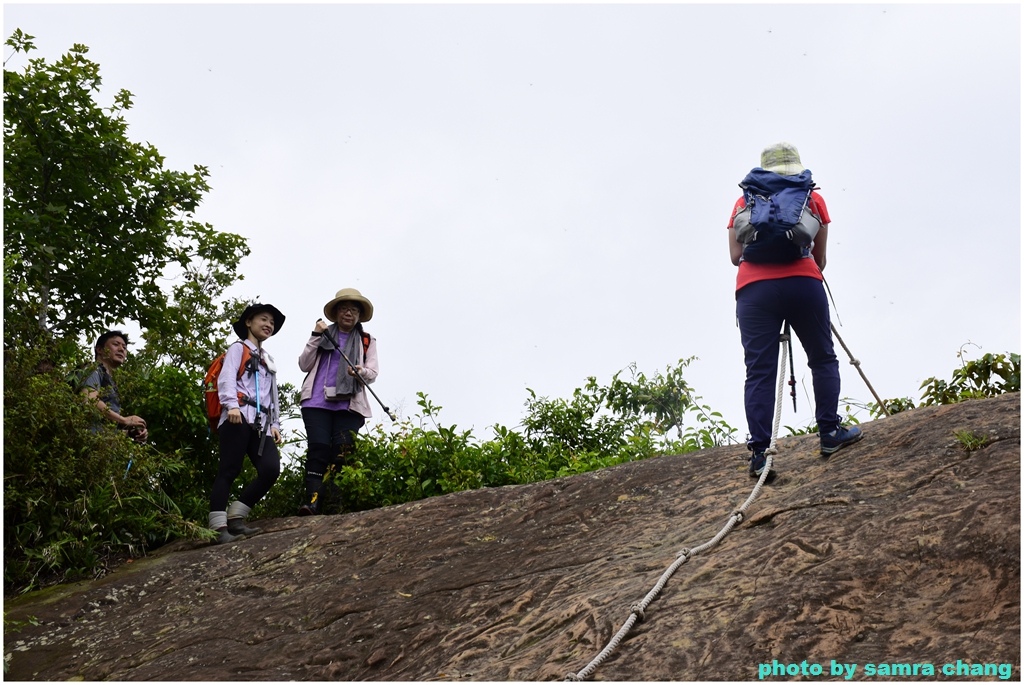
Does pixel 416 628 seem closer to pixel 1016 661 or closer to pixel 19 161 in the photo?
pixel 1016 661

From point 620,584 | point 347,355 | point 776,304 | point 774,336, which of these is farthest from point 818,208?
point 347,355

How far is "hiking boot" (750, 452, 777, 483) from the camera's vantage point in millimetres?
6074

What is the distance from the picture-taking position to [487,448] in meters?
8.91

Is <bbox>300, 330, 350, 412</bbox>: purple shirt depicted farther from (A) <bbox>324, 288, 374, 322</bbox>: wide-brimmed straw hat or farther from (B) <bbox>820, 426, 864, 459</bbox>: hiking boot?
(B) <bbox>820, 426, 864, 459</bbox>: hiking boot

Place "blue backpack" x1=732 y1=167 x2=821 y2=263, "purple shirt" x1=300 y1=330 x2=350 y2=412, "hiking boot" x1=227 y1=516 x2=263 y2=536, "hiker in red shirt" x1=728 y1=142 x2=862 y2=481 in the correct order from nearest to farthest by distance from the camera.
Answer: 1. "blue backpack" x1=732 y1=167 x2=821 y2=263
2. "hiker in red shirt" x1=728 y1=142 x2=862 y2=481
3. "hiking boot" x1=227 y1=516 x2=263 y2=536
4. "purple shirt" x1=300 y1=330 x2=350 y2=412

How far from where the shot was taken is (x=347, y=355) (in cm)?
851

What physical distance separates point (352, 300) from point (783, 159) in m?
4.10

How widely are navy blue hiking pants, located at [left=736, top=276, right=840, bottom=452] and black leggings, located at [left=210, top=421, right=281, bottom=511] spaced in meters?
3.49

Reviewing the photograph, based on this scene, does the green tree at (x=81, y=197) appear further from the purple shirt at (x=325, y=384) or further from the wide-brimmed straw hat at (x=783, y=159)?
the wide-brimmed straw hat at (x=783, y=159)

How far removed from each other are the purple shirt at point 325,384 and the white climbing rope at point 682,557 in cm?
382

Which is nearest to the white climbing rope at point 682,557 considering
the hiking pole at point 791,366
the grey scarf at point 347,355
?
the hiking pole at point 791,366

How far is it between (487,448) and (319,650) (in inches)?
151

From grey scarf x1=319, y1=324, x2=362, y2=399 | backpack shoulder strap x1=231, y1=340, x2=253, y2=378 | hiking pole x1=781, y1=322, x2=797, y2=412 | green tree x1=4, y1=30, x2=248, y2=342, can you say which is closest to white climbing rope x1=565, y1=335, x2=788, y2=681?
hiking pole x1=781, y1=322, x2=797, y2=412

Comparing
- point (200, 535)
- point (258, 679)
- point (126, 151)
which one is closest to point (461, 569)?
point (258, 679)
